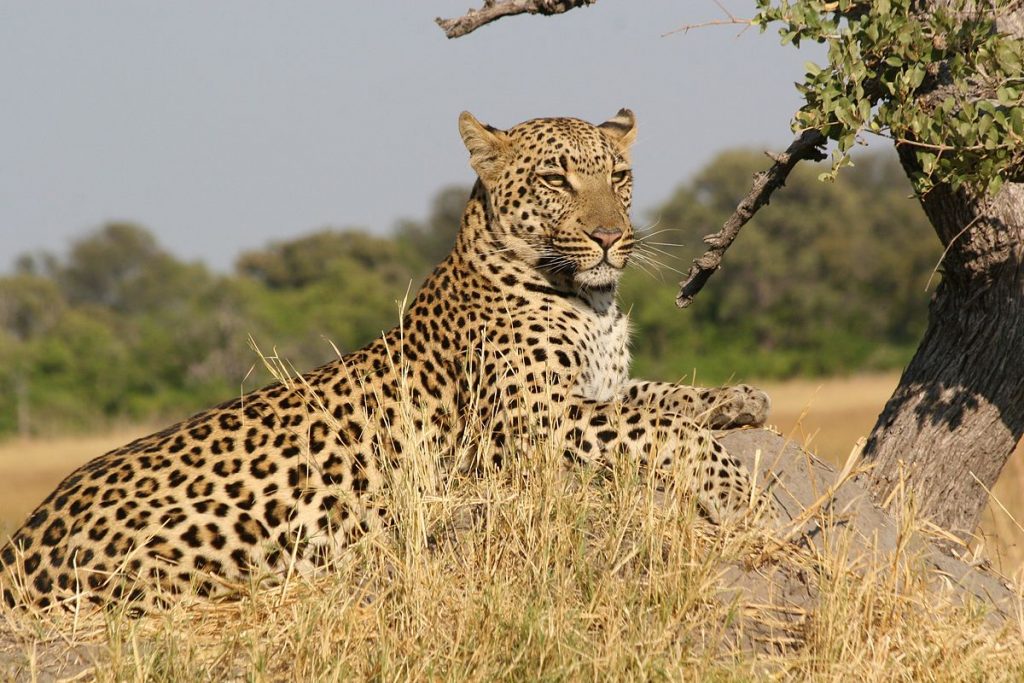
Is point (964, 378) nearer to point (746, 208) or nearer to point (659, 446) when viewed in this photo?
point (746, 208)

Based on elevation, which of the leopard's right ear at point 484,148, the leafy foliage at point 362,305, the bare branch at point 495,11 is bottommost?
the leafy foliage at point 362,305

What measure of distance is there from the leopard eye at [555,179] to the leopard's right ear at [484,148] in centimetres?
Result: 28

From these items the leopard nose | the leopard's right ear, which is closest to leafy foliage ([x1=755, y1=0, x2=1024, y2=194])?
the leopard nose

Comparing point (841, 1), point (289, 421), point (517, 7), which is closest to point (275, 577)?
point (289, 421)

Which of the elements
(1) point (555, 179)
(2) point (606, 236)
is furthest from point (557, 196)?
(2) point (606, 236)

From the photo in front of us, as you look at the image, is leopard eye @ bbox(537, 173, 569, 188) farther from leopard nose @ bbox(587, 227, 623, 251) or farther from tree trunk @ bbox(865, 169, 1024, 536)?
tree trunk @ bbox(865, 169, 1024, 536)

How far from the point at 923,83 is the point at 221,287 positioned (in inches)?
1908

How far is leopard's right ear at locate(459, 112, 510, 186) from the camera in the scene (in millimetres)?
8078

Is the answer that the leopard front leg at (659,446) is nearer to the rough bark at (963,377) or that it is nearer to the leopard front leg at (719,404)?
the leopard front leg at (719,404)

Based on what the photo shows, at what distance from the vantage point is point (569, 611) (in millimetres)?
5547

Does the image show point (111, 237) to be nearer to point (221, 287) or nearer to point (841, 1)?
point (221, 287)

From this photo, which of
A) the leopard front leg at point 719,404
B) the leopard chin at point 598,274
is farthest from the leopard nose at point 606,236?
the leopard front leg at point 719,404

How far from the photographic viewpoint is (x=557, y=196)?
791cm

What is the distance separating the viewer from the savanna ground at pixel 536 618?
5375mm
